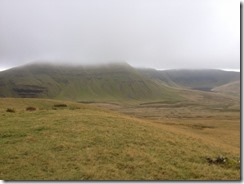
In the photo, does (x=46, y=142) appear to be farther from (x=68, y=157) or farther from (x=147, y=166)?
(x=147, y=166)

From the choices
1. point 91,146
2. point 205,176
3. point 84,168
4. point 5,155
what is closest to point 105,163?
point 84,168

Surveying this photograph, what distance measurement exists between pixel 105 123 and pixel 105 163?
34.7 ft

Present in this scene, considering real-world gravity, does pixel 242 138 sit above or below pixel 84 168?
above

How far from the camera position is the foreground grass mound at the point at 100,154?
54.5 feet

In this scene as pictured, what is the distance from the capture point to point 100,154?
2002cm

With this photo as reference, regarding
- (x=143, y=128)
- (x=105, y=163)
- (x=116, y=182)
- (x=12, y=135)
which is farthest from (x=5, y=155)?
(x=143, y=128)

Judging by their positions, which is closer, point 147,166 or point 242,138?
point 242,138

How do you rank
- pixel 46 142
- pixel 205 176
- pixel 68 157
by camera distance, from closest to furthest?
pixel 205 176
pixel 68 157
pixel 46 142

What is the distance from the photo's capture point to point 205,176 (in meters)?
15.9

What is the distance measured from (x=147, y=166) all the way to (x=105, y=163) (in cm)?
246

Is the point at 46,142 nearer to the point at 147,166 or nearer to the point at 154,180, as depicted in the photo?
the point at 147,166

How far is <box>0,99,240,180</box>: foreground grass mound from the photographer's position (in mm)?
16625

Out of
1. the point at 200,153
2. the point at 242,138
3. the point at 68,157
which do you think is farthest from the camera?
the point at 200,153

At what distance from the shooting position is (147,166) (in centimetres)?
1769
